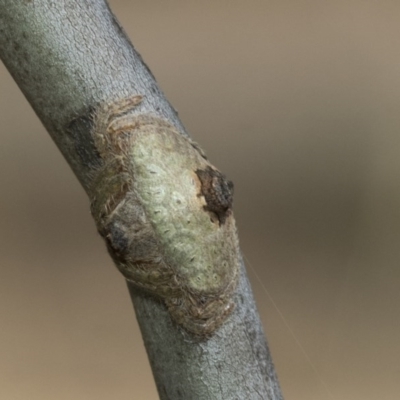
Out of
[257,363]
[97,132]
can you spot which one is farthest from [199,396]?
[97,132]

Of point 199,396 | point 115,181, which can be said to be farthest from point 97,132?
point 199,396

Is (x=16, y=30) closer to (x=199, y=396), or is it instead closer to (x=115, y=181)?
(x=115, y=181)

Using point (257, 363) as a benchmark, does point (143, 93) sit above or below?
above
